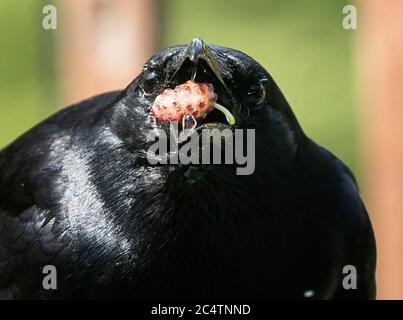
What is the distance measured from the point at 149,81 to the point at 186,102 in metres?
0.28

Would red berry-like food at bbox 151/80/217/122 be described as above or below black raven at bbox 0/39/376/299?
above

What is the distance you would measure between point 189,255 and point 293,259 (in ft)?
1.18

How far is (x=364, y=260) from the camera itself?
418cm

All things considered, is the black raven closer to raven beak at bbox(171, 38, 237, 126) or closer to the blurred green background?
raven beak at bbox(171, 38, 237, 126)

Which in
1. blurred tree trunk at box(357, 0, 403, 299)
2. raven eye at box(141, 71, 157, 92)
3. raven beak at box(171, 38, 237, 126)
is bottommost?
blurred tree trunk at box(357, 0, 403, 299)

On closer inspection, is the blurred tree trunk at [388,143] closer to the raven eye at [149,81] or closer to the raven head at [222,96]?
the raven head at [222,96]

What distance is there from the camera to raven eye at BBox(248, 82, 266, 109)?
363cm

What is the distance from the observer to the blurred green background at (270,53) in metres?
7.65

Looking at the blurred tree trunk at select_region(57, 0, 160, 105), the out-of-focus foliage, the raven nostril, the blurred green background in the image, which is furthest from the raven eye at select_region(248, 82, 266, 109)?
the out-of-focus foliage

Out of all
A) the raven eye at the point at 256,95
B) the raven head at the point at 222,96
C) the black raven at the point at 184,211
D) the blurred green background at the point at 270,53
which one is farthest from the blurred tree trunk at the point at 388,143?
the raven eye at the point at 256,95

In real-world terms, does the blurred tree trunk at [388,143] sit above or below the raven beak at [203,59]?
below

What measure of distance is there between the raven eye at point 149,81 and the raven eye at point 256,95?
0.30 m

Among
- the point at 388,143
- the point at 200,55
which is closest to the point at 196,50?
the point at 200,55
